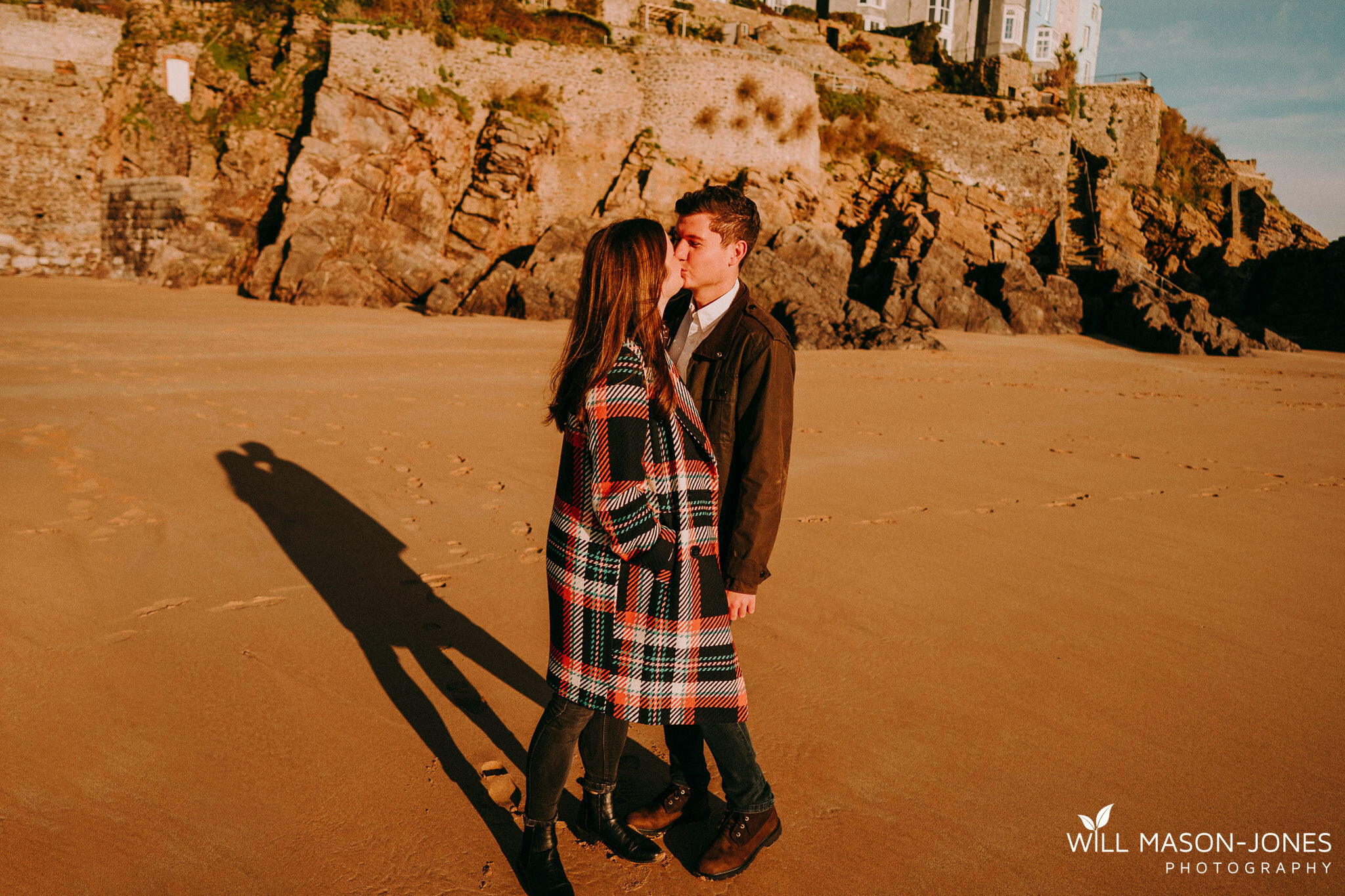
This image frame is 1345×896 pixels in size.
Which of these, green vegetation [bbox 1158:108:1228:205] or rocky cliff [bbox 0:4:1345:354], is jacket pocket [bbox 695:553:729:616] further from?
green vegetation [bbox 1158:108:1228:205]

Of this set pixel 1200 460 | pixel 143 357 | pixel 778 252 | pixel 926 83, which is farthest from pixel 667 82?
pixel 1200 460

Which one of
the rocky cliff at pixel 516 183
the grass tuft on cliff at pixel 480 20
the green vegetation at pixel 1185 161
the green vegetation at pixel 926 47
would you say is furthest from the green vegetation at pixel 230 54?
the green vegetation at pixel 1185 161

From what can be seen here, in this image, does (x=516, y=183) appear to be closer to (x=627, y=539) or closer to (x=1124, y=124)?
(x=627, y=539)

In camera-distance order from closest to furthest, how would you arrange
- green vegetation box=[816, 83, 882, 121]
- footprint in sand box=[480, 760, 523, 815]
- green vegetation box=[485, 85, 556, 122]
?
footprint in sand box=[480, 760, 523, 815] < green vegetation box=[485, 85, 556, 122] < green vegetation box=[816, 83, 882, 121]

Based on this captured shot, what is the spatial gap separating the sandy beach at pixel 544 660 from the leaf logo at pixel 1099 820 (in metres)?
0.02

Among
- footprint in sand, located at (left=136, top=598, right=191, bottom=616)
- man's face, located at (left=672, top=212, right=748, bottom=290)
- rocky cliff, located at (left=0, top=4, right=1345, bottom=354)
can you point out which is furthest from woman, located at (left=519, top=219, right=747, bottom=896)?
rocky cliff, located at (left=0, top=4, right=1345, bottom=354)

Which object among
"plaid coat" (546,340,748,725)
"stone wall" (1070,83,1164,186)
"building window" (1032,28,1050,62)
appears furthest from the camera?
"building window" (1032,28,1050,62)

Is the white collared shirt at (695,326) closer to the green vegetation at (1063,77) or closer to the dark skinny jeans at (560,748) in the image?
the dark skinny jeans at (560,748)

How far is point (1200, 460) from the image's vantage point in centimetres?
700

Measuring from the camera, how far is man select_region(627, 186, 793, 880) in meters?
2.03

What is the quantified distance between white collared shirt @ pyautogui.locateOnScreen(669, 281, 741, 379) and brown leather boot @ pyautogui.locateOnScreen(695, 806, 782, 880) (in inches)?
47.6

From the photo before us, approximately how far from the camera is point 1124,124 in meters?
32.2

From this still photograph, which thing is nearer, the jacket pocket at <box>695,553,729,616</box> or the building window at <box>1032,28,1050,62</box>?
the jacket pocket at <box>695,553,729,616</box>

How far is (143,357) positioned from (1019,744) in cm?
1065
